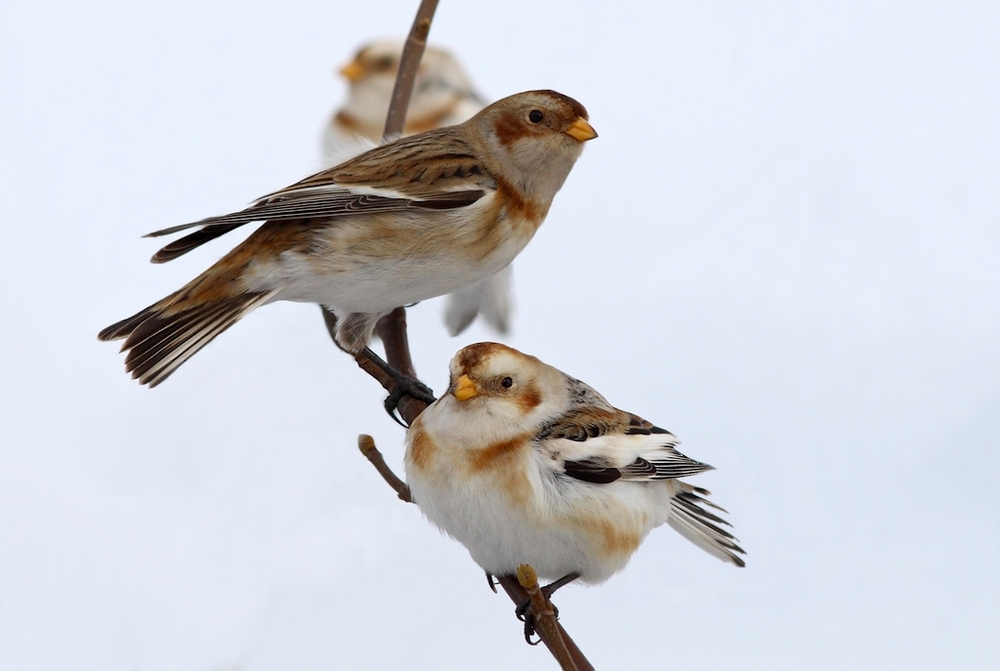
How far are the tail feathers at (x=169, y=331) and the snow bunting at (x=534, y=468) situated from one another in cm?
29

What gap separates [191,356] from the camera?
5.07 feet

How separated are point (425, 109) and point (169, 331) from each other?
108 centimetres

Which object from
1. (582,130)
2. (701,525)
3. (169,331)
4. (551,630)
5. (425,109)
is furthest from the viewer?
(425,109)

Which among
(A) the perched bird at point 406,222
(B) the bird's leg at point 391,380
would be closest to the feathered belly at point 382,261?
(A) the perched bird at point 406,222

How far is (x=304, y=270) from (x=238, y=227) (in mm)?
149

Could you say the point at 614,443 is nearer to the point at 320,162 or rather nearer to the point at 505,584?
the point at 505,584

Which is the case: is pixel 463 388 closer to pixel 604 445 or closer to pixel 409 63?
pixel 604 445

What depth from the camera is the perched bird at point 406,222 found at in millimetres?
1680

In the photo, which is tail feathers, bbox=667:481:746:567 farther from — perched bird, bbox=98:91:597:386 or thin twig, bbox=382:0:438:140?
thin twig, bbox=382:0:438:140

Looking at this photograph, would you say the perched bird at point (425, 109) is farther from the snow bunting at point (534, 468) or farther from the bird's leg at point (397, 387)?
the snow bunting at point (534, 468)

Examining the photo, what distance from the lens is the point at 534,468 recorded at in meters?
1.57

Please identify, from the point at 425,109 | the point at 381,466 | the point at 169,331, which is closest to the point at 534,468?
the point at 381,466

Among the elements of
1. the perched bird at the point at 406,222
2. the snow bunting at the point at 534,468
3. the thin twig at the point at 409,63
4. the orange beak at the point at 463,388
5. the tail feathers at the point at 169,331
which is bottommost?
the snow bunting at the point at 534,468

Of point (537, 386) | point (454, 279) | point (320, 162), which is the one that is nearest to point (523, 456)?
point (537, 386)
